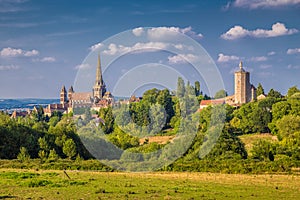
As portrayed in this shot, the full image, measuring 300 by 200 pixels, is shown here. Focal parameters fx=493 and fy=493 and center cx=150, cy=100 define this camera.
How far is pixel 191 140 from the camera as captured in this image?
54250 millimetres

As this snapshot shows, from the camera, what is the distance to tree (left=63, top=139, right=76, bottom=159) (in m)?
58.3

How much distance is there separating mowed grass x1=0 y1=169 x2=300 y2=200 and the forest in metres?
9.09

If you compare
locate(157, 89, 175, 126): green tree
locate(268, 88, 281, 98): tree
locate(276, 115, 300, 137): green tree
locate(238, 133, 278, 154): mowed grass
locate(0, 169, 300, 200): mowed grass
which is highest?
locate(268, 88, 281, 98): tree

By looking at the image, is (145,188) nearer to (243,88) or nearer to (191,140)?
(191,140)

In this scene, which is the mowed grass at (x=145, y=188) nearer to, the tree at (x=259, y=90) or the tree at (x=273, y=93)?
the tree at (x=273, y=93)

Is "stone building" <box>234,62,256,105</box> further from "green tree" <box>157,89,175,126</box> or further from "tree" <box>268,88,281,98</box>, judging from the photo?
"green tree" <box>157,89,175,126</box>

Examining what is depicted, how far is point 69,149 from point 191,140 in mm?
14864

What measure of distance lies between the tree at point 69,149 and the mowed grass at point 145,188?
1048 inches

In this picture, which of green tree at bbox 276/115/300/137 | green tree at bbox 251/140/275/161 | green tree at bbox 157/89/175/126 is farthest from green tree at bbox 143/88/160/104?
green tree at bbox 251/140/275/161

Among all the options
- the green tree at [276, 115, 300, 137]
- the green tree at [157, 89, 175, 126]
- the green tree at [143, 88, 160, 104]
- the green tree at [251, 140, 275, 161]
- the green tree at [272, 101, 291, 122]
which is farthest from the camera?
the green tree at [143, 88, 160, 104]

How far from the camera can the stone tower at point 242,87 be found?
480 ft

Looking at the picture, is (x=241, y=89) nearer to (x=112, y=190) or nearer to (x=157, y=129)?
(x=157, y=129)

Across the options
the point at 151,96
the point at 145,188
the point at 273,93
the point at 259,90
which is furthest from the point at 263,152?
the point at 259,90

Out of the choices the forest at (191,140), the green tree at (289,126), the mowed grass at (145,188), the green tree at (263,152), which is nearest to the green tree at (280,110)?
the forest at (191,140)
